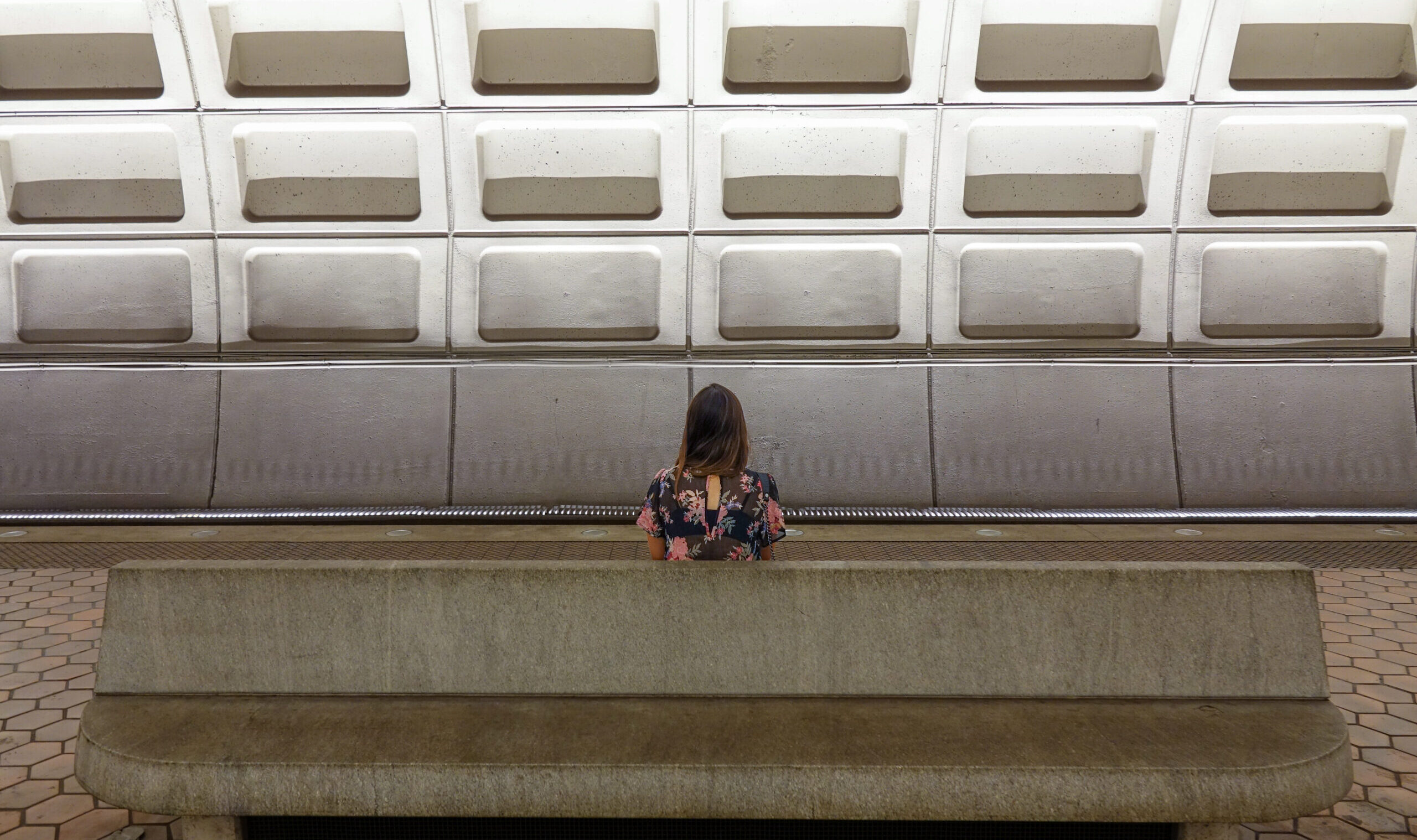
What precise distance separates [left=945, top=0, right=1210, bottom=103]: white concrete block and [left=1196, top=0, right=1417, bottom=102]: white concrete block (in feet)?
0.74

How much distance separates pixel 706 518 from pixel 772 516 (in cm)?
24

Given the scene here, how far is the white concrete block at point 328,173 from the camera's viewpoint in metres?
6.47

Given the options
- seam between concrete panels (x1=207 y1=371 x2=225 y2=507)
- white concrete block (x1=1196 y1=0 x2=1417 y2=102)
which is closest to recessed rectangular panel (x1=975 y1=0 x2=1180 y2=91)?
white concrete block (x1=1196 y1=0 x2=1417 y2=102)

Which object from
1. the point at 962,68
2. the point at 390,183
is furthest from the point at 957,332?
the point at 390,183

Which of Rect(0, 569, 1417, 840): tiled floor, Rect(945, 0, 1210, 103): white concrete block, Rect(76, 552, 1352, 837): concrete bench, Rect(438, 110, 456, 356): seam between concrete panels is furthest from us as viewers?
Rect(438, 110, 456, 356): seam between concrete panels

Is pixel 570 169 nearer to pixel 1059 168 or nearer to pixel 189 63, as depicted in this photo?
pixel 189 63

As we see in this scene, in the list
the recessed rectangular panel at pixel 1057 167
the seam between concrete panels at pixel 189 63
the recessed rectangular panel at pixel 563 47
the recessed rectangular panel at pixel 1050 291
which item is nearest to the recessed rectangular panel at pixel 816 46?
the recessed rectangular panel at pixel 563 47

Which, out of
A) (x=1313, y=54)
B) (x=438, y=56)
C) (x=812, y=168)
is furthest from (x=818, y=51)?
(x=1313, y=54)

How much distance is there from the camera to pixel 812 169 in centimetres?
656

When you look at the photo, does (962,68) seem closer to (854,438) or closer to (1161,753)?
(854,438)

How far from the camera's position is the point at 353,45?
251 inches

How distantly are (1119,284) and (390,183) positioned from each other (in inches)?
213

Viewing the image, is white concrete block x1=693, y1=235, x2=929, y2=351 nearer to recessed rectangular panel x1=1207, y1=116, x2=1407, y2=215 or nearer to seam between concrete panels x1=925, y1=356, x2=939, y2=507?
seam between concrete panels x1=925, y1=356, x2=939, y2=507

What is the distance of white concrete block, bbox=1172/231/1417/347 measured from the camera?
664cm
